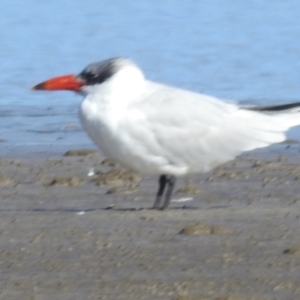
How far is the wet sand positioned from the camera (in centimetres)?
601

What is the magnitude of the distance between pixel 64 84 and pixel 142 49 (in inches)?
390

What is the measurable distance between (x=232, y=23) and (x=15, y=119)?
9144mm

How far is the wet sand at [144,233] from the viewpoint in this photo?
601 centimetres

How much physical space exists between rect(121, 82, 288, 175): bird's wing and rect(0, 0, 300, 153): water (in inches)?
119

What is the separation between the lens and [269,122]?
847 centimetres

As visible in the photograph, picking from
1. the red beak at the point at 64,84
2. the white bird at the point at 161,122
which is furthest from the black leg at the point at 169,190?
the red beak at the point at 64,84

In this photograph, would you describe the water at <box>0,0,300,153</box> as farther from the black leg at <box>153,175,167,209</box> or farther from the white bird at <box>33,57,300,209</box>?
the white bird at <box>33,57,300,209</box>

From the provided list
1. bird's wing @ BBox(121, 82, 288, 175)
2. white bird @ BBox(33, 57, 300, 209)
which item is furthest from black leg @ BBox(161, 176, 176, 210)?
bird's wing @ BBox(121, 82, 288, 175)

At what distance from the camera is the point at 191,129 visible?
826cm

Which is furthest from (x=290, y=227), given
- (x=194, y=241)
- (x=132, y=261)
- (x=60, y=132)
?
(x=60, y=132)

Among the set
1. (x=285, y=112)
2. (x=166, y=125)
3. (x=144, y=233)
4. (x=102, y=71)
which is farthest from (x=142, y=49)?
(x=144, y=233)

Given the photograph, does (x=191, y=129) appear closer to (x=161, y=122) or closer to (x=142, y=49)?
(x=161, y=122)

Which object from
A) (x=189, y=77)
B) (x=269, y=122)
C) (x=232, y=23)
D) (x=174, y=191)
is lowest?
(x=232, y=23)

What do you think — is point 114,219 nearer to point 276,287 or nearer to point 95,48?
point 276,287
